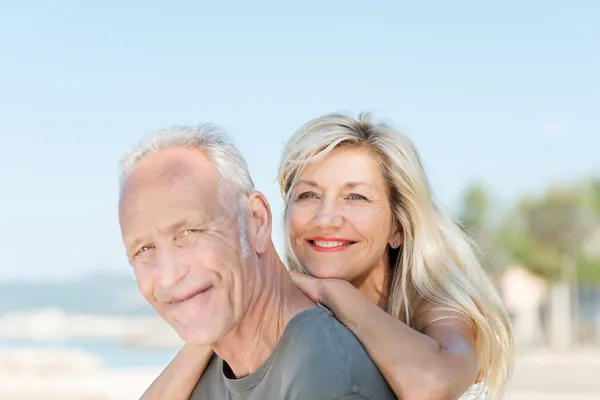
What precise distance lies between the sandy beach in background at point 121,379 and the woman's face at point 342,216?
1108cm

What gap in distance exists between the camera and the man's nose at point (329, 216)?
3.54 m

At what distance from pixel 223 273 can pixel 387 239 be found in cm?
143

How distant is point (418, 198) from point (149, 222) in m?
1.57

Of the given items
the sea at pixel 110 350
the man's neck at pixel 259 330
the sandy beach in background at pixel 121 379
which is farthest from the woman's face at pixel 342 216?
the sea at pixel 110 350

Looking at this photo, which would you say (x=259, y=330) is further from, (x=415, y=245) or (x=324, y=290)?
(x=415, y=245)

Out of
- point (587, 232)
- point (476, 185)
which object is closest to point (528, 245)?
point (587, 232)

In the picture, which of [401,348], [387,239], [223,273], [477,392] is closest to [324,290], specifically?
[401,348]

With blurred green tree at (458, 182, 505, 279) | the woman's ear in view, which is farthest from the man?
blurred green tree at (458, 182, 505, 279)

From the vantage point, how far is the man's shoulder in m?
2.28

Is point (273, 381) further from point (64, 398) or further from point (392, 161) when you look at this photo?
point (64, 398)

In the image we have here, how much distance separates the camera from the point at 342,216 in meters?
3.56

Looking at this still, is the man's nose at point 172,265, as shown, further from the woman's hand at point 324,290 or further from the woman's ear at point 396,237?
the woman's ear at point 396,237

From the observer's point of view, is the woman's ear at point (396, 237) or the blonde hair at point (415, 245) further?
the woman's ear at point (396, 237)

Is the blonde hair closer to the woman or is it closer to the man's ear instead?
the woman
